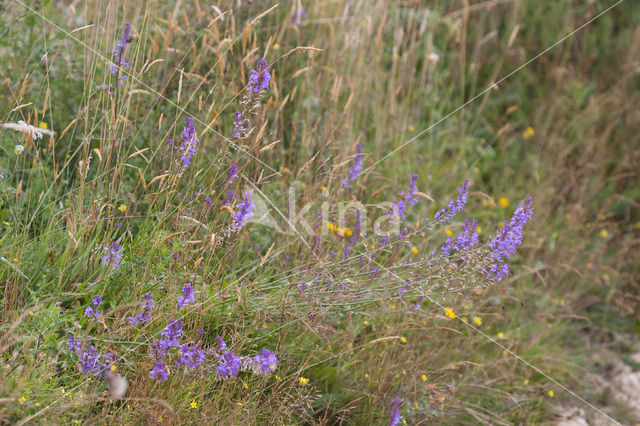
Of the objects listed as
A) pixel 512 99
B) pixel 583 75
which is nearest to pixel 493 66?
pixel 512 99

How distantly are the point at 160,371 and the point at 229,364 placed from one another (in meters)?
0.20

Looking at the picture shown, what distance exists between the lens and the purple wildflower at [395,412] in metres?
2.12

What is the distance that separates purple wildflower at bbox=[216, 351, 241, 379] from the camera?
1.86 metres

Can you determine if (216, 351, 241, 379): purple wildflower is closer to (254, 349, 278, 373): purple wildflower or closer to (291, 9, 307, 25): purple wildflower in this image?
(254, 349, 278, 373): purple wildflower

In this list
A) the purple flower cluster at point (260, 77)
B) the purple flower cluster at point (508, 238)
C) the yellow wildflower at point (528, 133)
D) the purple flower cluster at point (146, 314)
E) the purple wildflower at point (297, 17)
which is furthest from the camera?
the yellow wildflower at point (528, 133)

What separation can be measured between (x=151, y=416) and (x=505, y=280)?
2.03 meters

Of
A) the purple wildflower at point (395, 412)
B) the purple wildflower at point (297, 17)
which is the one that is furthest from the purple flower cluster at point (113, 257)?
the purple wildflower at point (297, 17)

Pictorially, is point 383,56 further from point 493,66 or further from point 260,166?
point 260,166

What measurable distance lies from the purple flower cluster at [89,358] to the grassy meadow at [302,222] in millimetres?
11

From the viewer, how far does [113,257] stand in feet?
6.85

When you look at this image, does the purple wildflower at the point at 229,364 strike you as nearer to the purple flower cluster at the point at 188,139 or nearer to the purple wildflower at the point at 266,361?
the purple wildflower at the point at 266,361

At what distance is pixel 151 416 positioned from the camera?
1782 mm

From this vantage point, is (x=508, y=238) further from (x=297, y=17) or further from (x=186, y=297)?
(x=297, y=17)

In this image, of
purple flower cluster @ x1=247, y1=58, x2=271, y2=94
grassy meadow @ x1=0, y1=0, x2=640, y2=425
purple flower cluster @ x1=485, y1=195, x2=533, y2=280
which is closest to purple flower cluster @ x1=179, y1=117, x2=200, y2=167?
grassy meadow @ x1=0, y1=0, x2=640, y2=425
